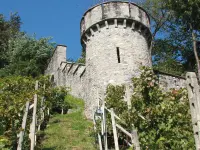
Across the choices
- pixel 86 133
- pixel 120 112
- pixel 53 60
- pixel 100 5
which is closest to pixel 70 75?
pixel 53 60

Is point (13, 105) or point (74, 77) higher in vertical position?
point (74, 77)

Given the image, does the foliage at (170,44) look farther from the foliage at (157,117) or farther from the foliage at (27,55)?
the foliage at (157,117)

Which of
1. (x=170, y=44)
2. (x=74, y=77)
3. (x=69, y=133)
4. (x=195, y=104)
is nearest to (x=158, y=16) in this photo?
(x=170, y=44)

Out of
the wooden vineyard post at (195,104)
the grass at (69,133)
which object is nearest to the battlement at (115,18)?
the grass at (69,133)

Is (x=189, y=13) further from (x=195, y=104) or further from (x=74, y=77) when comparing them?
(x=195, y=104)

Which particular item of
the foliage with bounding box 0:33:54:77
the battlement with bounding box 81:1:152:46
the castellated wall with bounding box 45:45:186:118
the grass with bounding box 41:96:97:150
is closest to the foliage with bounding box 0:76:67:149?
the grass with bounding box 41:96:97:150

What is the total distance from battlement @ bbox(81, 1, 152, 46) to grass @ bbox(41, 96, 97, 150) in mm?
4333

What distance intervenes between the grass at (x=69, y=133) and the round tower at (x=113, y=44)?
3.25 ft

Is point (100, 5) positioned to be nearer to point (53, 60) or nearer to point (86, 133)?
point (86, 133)

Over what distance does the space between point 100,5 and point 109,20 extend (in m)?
1.13

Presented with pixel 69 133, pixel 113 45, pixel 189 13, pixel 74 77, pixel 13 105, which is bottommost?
pixel 69 133

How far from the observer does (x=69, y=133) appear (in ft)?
43.8

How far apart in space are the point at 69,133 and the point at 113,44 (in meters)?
5.23

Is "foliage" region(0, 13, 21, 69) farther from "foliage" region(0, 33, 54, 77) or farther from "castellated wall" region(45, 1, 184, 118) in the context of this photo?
"castellated wall" region(45, 1, 184, 118)
